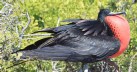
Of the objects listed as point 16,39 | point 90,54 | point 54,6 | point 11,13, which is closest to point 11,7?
point 11,13

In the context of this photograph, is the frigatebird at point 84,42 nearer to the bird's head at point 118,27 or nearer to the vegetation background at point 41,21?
the bird's head at point 118,27

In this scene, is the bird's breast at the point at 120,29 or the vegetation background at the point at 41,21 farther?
the bird's breast at the point at 120,29

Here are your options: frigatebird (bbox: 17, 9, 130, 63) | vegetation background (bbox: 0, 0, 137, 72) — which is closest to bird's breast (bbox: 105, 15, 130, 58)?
frigatebird (bbox: 17, 9, 130, 63)

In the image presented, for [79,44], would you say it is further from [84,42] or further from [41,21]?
[41,21]

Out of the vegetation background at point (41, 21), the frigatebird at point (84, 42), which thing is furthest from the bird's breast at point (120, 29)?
the vegetation background at point (41, 21)

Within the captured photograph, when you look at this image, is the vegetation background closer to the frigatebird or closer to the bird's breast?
the frigatebird

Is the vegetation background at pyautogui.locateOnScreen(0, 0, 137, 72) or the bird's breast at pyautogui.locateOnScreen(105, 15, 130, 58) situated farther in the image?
the bird's breast at pyautogui.locateOnScreen(105, 15, 130, 58)

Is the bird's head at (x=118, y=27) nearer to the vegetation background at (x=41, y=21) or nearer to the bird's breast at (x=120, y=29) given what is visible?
the bird's breast at (x=120, y=29)
